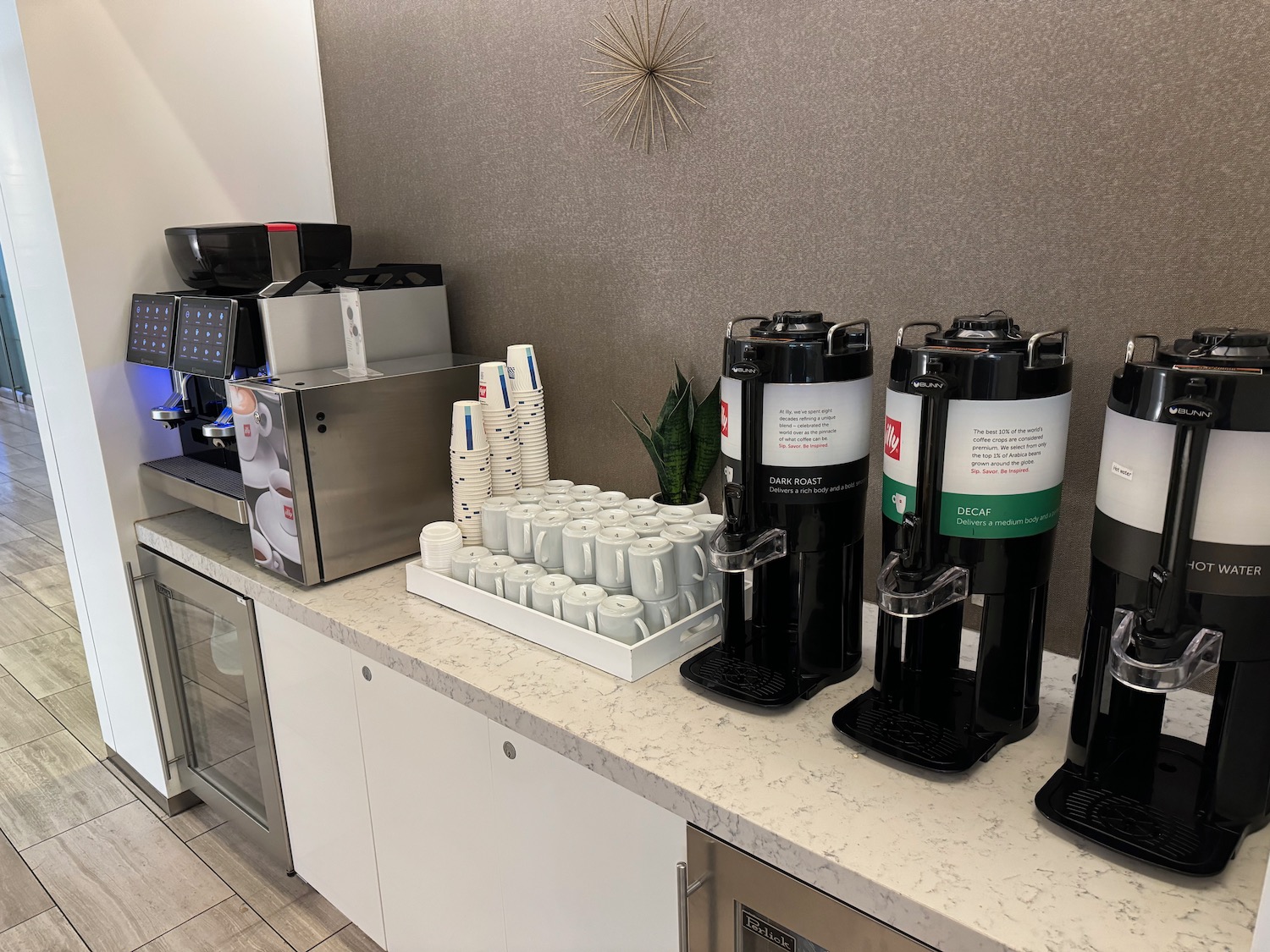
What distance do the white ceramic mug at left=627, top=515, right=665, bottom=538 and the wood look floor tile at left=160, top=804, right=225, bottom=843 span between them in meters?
1.60

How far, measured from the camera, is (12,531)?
467 centimetres

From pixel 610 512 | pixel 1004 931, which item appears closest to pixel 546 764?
pixel 610 512

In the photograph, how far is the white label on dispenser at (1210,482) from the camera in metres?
0.81

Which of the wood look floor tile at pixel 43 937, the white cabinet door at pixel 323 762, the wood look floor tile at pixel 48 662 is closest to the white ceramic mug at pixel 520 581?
the white cabinet door at pixel 323 762

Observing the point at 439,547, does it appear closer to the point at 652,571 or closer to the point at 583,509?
the point at 583,509

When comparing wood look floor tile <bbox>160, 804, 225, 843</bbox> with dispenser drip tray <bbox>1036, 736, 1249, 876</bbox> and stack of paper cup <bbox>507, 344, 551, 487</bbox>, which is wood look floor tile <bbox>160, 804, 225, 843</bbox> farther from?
dispenser drip tray <bbox>1036, 736, 1249, 876</bbox>

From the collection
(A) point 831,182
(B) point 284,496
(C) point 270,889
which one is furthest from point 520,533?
(C) point 270,889

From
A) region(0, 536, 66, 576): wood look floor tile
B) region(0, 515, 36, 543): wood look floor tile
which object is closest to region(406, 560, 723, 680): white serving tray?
region(0, 536, 66, 576): wood look floor tile

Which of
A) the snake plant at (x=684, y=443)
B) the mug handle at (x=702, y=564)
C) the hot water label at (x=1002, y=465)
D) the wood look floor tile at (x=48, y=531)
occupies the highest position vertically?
the hot water label at (x=1002, y=465)

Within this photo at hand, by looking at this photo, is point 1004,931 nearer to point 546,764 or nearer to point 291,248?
point 546,764

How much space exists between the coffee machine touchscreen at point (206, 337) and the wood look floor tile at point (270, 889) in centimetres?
122

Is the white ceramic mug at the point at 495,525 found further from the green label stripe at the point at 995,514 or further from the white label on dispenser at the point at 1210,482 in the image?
the white label on dispenser at the point at 1210,482

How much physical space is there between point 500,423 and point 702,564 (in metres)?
0.57

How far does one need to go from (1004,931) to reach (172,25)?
236 centimetres
